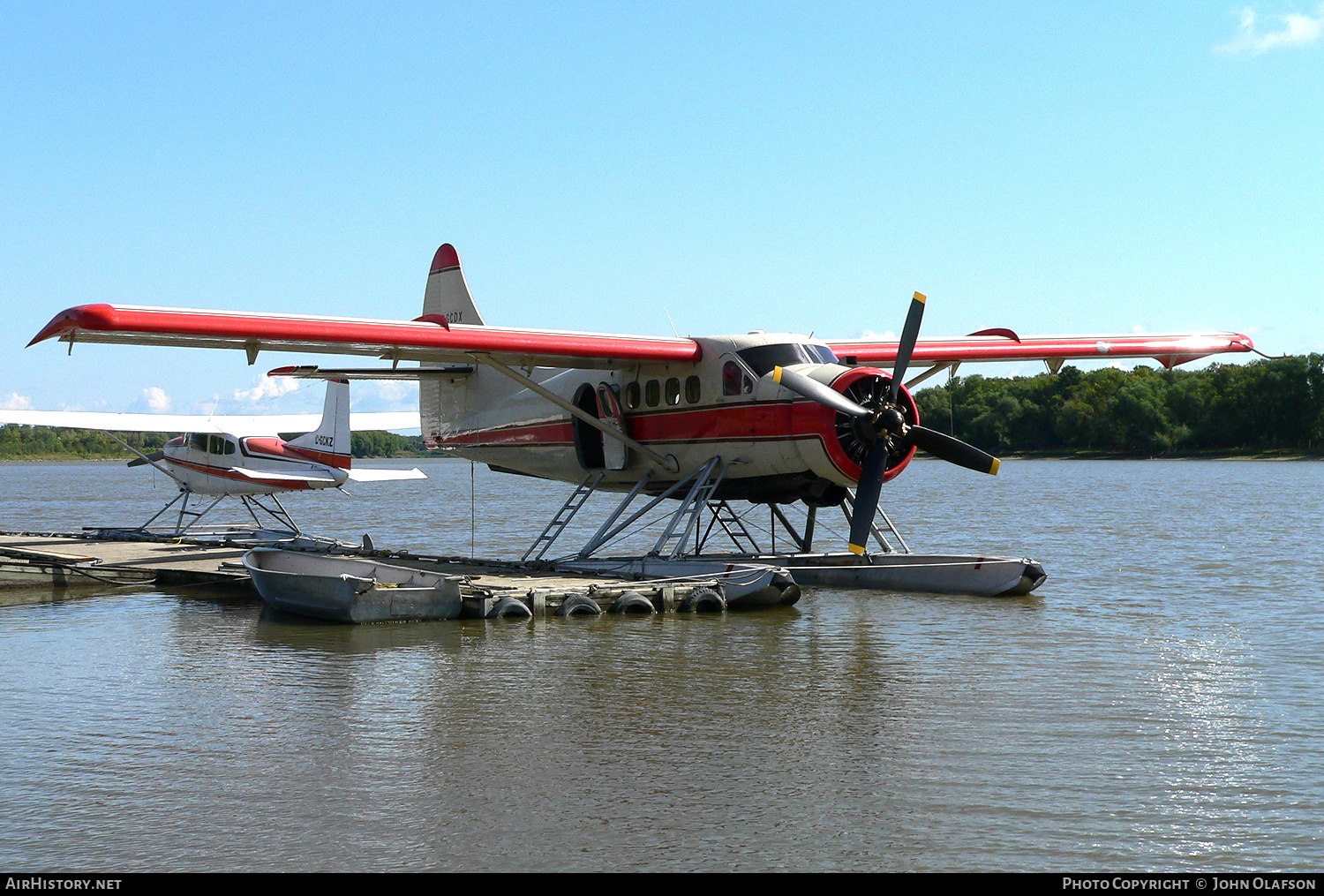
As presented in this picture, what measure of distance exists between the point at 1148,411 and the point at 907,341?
3011 inches

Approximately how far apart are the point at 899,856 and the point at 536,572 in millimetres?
9533

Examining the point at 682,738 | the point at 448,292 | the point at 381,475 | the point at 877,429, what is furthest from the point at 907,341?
the point at 381,475

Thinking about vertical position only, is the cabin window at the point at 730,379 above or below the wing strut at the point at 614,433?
above

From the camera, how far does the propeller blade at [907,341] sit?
1309 cm

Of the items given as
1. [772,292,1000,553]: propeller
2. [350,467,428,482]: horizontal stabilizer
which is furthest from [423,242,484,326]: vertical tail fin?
[772,292,1000,553]: propeller

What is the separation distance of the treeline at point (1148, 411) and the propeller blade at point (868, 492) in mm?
63948

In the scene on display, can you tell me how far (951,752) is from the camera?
6.96m

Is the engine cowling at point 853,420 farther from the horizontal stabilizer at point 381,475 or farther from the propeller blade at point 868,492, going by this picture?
the horizontal stabilizer at point 381,475

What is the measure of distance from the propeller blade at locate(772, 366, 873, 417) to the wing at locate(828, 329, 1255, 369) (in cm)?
273

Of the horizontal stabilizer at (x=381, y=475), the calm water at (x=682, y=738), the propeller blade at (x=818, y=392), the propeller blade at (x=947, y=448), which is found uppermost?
the propeller blade at (x=818, y=392)

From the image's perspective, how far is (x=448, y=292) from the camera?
19188mm

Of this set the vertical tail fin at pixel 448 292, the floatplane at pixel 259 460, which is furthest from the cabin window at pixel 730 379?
the floatplane at pixel 259 460
